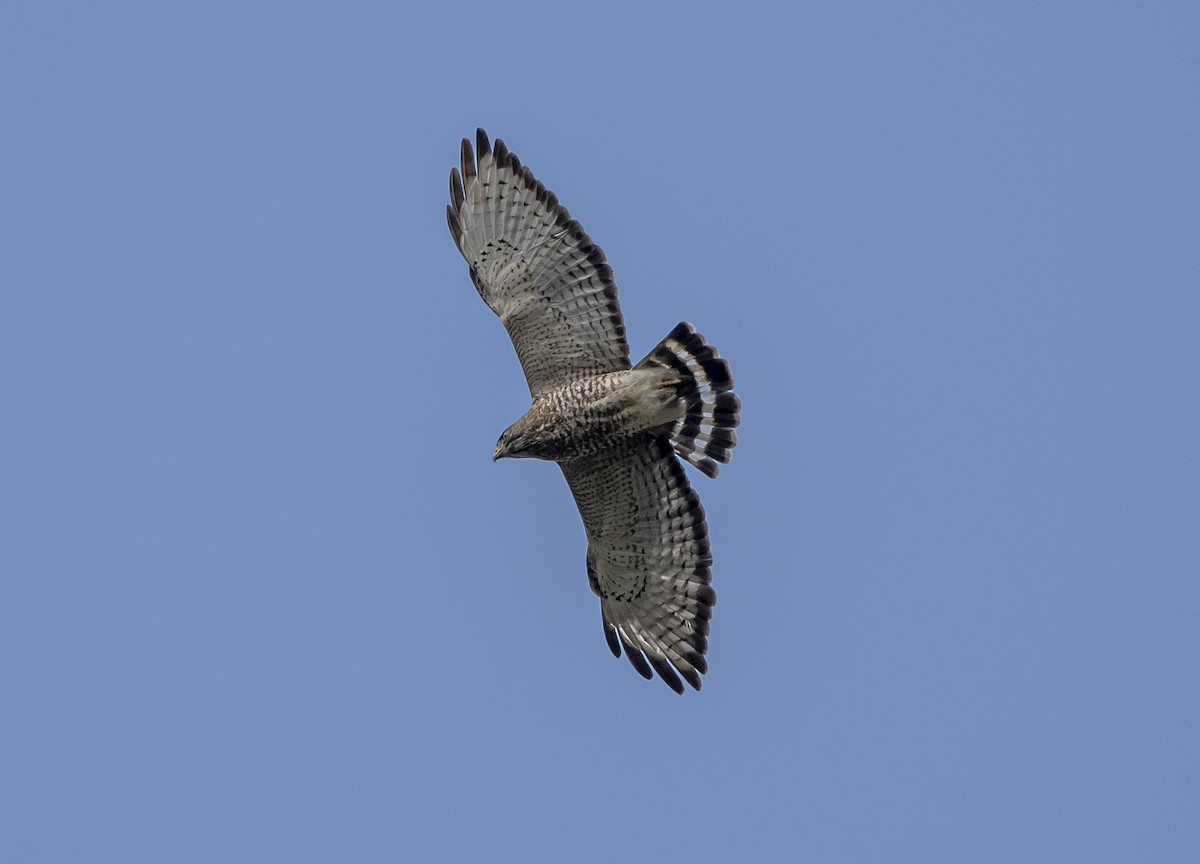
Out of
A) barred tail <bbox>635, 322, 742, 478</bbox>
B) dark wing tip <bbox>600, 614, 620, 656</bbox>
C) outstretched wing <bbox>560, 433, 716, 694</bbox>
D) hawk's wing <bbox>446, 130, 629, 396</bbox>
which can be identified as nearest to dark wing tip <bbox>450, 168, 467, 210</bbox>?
hawk's wing <bbox>446, 130, 629, 396</bbox>

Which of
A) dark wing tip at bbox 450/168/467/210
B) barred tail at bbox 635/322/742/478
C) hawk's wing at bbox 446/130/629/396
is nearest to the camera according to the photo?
barred tail at bbox 635/322/742/478

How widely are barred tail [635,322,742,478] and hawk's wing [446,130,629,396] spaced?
1.73ft

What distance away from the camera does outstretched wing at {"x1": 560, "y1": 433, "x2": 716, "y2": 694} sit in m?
14.0

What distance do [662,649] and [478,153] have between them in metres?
4.04

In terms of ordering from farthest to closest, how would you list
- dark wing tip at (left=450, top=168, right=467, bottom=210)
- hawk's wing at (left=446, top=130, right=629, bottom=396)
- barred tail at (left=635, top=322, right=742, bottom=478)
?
dark wing tip at (left=450, top=168, right=467, bottom=210) → hawk's wing at (left=446, top=130, right=629, bottom=396) → barred tail at (left=635, top=322, right=742, bottom=478)

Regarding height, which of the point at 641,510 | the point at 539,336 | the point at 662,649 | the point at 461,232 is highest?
the point at 461,232

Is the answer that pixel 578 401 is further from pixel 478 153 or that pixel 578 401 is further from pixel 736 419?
pixel 478 153

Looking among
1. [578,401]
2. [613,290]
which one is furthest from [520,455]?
[613,290]

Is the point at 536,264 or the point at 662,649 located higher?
the point at 536,264

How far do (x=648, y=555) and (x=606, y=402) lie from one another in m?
1.46

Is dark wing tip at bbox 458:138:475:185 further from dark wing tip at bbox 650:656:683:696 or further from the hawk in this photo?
dark wing tip at bbox 650:656:683:696

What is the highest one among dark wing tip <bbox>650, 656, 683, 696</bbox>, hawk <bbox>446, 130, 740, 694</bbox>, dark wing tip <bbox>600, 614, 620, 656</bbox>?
hawk <bbox>446, 130, 740, 694</bbox>

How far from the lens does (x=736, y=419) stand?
45.2 feet

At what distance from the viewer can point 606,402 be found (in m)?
13.5
